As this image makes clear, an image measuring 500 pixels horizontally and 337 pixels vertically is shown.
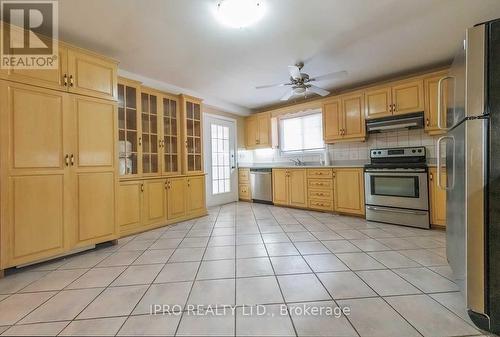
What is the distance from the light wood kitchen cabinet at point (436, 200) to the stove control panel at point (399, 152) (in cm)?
41

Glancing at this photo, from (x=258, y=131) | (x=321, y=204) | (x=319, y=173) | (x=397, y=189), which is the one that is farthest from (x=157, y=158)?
(x=397, y=189)

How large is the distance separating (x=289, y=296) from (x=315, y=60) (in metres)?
2.94

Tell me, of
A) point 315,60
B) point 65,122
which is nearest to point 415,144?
point 315,60

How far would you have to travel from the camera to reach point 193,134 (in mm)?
4145

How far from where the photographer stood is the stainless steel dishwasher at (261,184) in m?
5.09

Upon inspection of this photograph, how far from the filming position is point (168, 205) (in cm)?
359

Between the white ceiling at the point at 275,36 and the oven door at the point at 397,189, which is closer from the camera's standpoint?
the white ceiling at the point at 275,36

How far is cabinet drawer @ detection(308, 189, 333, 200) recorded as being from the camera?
4.08 metres

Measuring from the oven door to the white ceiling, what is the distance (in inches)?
65.0

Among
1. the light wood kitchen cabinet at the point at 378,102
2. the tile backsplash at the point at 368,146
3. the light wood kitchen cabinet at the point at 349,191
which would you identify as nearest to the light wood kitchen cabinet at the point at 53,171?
the light wood kitchen cabinet at the point at 349,191

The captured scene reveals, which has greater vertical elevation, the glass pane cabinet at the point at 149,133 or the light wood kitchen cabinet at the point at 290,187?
the glass pane cabinet at the point at 149,133

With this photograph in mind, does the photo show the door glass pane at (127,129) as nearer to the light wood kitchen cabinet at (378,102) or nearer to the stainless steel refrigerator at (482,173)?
the stainless steel refrigerator at (482,173)

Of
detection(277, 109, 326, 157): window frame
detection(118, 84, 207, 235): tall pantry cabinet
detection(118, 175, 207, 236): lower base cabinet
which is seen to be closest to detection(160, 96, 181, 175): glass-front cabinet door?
detection(118, 84, 207, 235): tall pantry cabinet

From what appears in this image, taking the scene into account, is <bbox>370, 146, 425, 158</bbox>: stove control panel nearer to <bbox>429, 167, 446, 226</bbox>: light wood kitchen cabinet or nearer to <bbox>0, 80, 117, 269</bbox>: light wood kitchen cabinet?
<bbox>429, 167, 446, 226</bbox>: light wood kitchen cabinet
